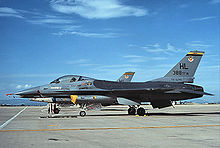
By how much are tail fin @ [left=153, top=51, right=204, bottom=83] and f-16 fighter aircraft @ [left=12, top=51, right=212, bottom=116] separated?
45cm

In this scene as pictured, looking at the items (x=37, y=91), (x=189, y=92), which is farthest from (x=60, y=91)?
(x=189, y=92)

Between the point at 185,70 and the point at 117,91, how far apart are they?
20.3ft

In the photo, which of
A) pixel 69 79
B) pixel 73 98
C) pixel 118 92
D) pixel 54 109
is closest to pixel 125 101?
pixel 118 92

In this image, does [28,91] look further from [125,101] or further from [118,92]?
[125,101]

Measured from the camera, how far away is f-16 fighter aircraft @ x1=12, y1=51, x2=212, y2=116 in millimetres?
17906

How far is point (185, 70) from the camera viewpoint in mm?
20562

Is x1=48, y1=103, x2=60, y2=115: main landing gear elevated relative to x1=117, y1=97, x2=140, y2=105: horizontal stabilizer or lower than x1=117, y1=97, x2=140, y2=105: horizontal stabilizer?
lower

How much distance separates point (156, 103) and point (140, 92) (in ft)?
6.66

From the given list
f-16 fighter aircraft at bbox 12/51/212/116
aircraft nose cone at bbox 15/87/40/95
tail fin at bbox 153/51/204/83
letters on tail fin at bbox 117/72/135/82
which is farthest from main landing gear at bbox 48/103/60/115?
Answer: letters on tail fin at bbox 117/72/135/82

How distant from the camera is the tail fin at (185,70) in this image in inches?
807

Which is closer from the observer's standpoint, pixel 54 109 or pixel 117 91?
pixel 117 91

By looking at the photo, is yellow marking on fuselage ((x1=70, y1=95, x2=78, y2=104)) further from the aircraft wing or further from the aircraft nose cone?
the aircraft nose cone

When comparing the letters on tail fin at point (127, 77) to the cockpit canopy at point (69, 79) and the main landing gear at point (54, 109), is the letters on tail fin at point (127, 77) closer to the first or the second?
the main landing gear at point (54, 109)

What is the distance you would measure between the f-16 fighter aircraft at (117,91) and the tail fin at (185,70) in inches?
17.8
